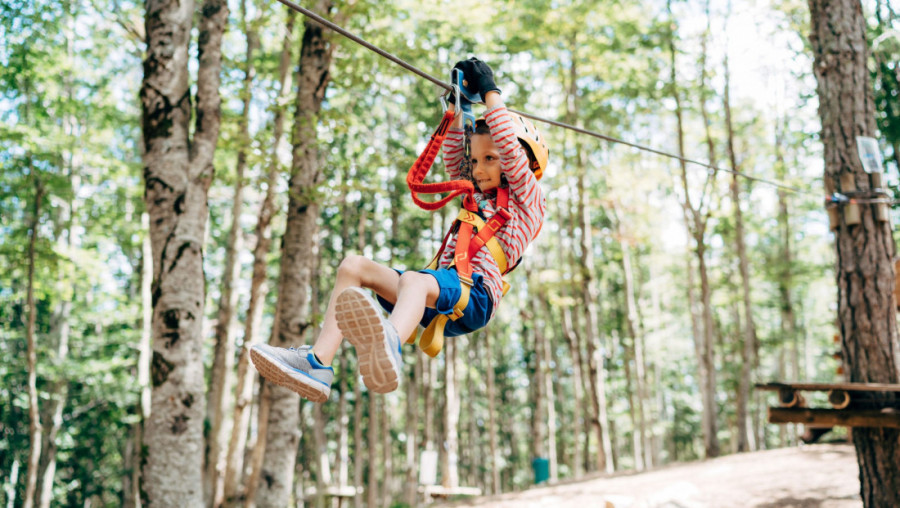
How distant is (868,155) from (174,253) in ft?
17.2

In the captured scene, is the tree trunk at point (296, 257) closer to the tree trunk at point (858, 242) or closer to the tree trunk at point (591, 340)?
the tree trunk at point (858, 242)

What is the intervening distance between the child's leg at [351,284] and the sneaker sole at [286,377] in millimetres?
147

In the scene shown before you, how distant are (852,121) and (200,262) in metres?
5.09

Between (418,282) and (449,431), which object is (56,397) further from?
(418,282)

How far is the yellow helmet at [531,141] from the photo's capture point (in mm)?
2807

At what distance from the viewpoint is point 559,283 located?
42.8 ft

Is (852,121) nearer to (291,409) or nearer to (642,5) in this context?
(291,409)

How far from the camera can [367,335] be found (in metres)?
2.15

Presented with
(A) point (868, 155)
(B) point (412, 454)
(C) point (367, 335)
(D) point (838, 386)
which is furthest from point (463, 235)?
(B) point (412, 454)

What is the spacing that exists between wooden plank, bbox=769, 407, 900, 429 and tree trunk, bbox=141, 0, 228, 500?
4505 millimetres

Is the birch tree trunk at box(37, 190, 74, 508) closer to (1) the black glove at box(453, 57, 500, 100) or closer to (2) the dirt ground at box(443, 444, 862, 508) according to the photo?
(2) the dirt ground at box(443, 444, 862, 508)

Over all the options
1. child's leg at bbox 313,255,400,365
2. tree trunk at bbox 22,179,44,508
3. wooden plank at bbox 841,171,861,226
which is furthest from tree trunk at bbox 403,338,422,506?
child's leg at bbox 313,255,400,365

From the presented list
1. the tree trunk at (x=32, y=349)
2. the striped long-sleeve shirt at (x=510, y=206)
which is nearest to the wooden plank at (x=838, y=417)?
the striped long-sleeve shirt at (x=510, y=206)

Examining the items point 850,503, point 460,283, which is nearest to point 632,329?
point 850,503
